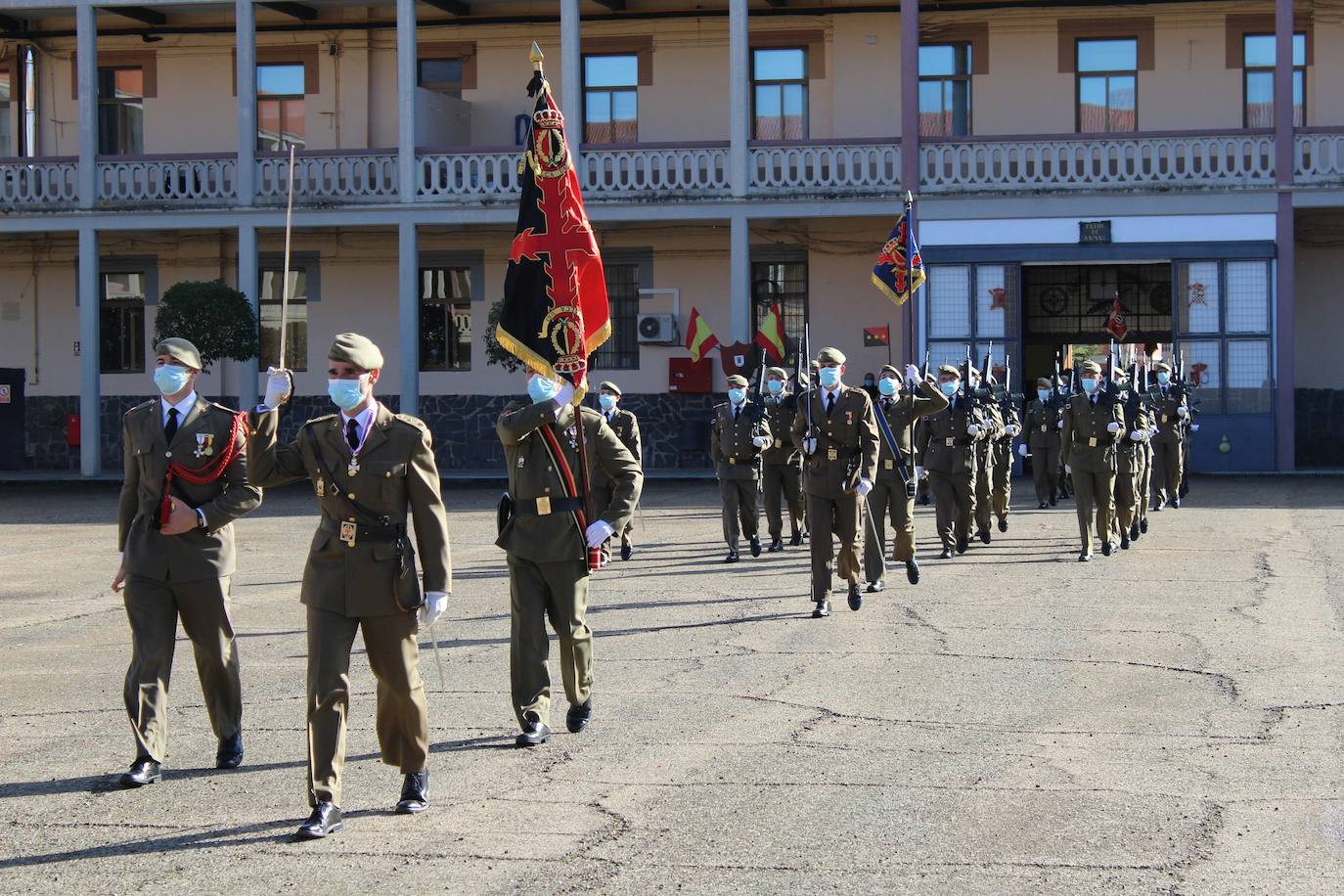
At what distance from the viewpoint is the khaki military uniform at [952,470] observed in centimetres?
1689

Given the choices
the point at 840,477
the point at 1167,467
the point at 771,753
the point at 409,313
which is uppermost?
the point at 409,313

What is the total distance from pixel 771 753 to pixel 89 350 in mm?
24526

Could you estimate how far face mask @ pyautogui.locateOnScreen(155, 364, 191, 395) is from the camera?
7.76 metres

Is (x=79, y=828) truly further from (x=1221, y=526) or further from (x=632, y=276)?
(x=632, y=276)

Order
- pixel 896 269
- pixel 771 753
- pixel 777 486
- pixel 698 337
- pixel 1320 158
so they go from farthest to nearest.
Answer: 1. pixel 698 337
2. pixel 1320 158
3. pixel 896 269
4. pixel 777 486
5. pixel 771 753

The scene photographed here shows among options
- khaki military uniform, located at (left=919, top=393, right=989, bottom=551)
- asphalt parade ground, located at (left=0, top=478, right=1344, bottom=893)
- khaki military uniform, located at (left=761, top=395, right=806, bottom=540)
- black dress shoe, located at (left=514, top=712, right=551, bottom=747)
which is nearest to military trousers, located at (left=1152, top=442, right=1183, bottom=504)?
khaki military uniform, located at (left=919, top=393, right=989, bottom=551)

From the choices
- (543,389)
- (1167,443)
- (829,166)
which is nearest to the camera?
(543,389)

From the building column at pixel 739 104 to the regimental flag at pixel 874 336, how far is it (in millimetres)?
3639

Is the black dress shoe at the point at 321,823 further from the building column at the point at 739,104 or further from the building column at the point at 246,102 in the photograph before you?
the building column at the point at 246,102

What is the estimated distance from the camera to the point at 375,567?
22.3 ft

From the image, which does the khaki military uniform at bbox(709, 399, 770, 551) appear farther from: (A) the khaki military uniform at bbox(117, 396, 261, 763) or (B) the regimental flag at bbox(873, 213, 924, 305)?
(A) the khaki military uniform at bbox(117, 396, 261, 763)

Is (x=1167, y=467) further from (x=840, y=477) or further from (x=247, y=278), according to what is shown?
(x=247, y=278)

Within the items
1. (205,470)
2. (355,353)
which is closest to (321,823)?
(355,353)

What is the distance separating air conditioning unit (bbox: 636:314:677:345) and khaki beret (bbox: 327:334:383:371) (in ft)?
78.0
